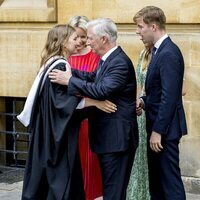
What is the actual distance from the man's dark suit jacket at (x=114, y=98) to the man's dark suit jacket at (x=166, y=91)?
0.77ft

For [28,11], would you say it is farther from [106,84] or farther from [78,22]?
[106,84]

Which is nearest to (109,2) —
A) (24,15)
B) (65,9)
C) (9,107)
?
(65,9)

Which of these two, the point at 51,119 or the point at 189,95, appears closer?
the point at 51,119

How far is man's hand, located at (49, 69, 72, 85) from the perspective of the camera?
478 centimetres

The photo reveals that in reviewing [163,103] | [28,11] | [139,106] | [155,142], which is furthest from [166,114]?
[28,11]

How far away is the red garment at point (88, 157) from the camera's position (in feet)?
18.4

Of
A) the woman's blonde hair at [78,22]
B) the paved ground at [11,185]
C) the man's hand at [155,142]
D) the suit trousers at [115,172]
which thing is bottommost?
the paved ground at [11,185]

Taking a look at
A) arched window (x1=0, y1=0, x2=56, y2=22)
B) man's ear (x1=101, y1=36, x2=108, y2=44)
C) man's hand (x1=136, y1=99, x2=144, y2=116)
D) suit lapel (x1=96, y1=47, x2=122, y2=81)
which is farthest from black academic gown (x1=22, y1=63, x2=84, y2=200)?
arched window (x1=0, y1=0, x2=56, y2=22)

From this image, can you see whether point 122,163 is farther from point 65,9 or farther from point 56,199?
point 65,9

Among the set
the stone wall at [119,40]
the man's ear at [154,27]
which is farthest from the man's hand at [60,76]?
the stone wall at [119,40]

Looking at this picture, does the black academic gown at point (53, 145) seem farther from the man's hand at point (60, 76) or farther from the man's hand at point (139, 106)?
the man's hand at point (139, 106)

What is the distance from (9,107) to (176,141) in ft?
11.2

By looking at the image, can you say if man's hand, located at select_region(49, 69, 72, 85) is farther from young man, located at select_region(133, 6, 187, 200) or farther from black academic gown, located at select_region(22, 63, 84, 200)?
young man, located at select_region(133, 6, 187, 200)

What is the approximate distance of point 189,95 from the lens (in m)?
6.68
